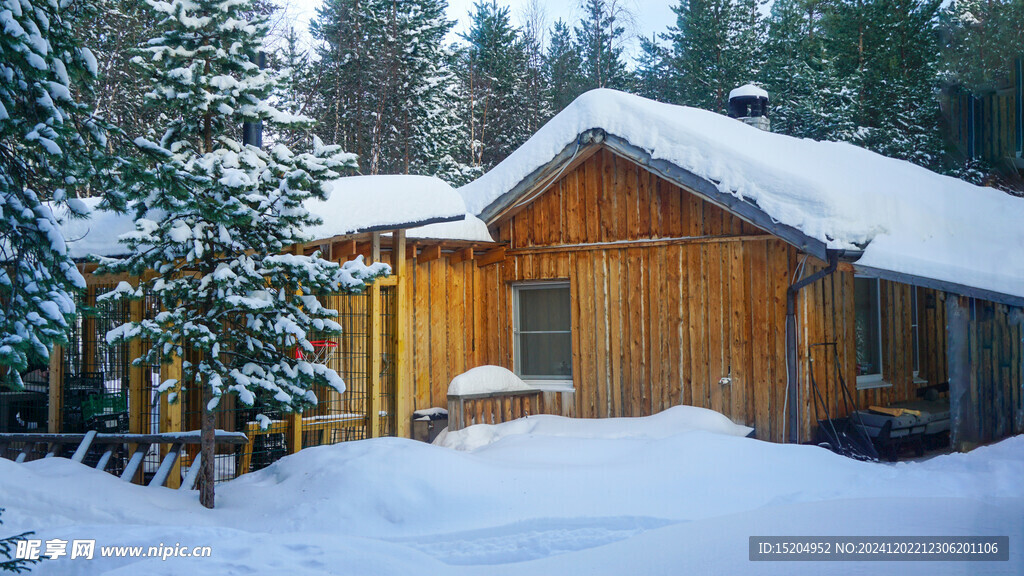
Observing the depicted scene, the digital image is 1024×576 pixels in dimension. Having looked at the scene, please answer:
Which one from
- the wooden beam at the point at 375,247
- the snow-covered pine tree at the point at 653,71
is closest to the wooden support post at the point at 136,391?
the wooden beam at the point at 375,247

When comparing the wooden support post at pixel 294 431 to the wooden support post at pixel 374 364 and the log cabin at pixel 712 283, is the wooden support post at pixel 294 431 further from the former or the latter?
the log cabin at pixel 712 283

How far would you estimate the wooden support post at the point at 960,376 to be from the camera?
886 cm

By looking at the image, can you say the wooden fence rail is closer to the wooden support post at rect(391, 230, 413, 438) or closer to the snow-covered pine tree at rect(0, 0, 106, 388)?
the wooden support post at rect(391, 230, 413, 438)

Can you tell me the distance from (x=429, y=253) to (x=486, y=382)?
186cm

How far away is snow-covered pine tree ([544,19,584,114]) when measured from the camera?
98.1 ft

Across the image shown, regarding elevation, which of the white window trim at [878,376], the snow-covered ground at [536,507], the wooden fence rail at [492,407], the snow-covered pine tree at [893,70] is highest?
the snow-covered pine tree at [893,70]

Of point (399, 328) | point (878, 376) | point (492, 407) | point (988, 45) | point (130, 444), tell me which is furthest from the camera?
point (878, 376)

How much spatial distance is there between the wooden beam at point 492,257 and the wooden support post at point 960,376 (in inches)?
223

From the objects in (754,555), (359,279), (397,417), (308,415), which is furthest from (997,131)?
(308,415)

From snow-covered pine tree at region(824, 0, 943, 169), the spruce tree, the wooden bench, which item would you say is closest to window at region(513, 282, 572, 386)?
the wooden bench

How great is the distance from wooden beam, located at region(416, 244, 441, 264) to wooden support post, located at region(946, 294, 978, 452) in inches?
236

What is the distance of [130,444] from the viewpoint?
319 inches

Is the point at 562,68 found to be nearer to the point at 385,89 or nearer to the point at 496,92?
the point at 496,92

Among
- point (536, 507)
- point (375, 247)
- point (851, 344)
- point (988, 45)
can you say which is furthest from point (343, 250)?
point (988, 45)
